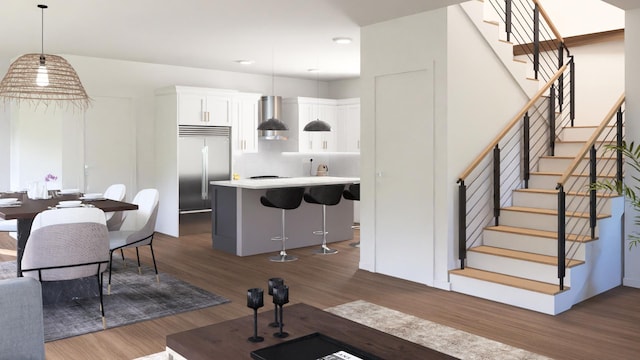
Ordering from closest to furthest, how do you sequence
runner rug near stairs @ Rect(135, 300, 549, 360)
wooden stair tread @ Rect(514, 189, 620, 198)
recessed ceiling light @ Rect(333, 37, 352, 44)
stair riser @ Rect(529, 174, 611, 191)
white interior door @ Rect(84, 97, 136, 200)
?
runner rug near stairs @ Rect(135, 300, 549, 360) → wooden stair tread @ Rect(514, 189, 620, 198) → stair riser @ Rect(529, 174, 611, 191) → recessed ceiling light @ Rect(333, 37, 352, 44) → white interior door @ Rect(84, 97, 136, 200)

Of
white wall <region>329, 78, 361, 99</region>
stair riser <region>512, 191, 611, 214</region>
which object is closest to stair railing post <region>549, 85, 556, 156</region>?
stair riser <region>512, 191, 611, 214</region>

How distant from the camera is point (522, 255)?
4.87 metres

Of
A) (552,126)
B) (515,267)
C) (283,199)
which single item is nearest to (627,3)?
(552,126)

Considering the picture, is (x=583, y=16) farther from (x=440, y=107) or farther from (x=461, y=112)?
(x=440, y=107)

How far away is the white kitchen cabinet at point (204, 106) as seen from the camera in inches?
315

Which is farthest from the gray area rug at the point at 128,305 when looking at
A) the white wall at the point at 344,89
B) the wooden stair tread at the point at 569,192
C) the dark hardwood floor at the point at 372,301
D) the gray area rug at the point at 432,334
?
the white wall at the point at 344,89

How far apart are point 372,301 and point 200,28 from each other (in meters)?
3.54

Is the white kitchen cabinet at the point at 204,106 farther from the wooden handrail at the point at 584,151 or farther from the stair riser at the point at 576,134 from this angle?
the wooden handrail at the point at 584,151

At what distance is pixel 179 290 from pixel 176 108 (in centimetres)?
372

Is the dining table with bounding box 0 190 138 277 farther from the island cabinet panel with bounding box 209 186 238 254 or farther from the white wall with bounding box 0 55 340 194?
the white wall with bounding box 0 55 340 194

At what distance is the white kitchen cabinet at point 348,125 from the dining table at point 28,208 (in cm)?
524

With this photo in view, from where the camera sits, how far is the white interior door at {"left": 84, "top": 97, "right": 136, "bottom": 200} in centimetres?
795

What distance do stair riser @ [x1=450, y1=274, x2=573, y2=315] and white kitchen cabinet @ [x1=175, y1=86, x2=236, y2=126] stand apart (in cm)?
480

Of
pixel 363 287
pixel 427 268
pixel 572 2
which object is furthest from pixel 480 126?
pixel 572 2
